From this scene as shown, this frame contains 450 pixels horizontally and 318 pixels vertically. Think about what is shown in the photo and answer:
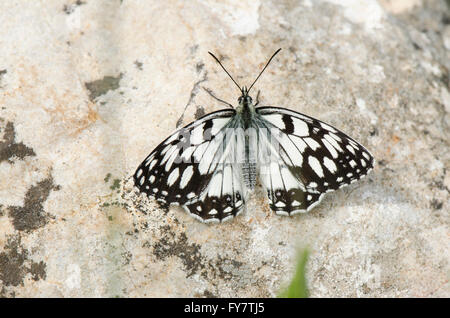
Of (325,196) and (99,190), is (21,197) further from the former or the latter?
(325,196)

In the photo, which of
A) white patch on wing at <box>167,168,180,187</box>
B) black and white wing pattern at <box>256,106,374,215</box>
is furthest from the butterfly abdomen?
white patch on wing at <box>167,168,180,187</box>

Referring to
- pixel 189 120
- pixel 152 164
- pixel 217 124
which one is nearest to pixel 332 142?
pixel 217 124

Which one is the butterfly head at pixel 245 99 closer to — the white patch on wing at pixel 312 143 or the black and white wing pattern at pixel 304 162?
the black and white wing pattern at pixel 304 162

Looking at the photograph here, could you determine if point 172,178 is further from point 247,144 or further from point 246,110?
point 246,110

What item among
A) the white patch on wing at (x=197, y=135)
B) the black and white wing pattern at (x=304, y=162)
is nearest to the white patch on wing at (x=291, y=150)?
the black and white wing pattern at (x=304, y=162)

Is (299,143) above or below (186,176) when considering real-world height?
above
